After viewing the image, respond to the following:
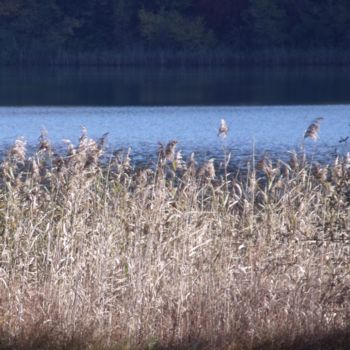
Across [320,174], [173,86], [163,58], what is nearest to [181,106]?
[173,86]

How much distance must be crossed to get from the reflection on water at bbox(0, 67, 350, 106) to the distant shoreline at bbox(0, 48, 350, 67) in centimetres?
43

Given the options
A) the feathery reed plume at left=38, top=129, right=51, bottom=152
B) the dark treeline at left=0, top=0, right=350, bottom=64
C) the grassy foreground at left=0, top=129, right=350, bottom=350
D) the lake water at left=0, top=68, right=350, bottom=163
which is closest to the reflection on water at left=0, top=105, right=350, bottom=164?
the lake water at left=0, top=68, right=350, bottom=163

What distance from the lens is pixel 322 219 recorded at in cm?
659

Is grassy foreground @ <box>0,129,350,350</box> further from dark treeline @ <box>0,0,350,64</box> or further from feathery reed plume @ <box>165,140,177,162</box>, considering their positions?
dark treeline @ <box>0,0,350,64</box>

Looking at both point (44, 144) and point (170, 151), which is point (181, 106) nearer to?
point (44, 144)

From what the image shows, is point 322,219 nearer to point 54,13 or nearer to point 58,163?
point 58,163

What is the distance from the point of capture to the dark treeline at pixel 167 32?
143 ft

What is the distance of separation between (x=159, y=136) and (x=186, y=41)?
79.8 feet

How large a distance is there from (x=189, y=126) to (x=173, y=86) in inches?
520

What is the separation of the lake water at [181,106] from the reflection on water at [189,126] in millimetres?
23

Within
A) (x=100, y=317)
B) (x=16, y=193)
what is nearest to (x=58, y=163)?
(x=16, y=193)

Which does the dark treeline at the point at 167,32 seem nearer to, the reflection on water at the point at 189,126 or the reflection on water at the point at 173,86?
the reflection on water at the point at 173,86

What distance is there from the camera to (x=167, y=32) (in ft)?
149

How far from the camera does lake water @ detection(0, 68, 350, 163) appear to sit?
20.5 metres
